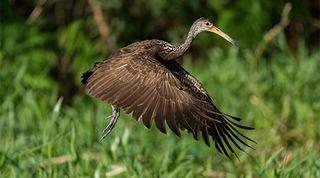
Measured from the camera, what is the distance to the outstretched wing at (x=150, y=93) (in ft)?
18.7

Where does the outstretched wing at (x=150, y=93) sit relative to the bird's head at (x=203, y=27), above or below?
below

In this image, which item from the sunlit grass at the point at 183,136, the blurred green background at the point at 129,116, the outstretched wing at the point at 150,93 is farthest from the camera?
the blurred green background at the point at 129,116

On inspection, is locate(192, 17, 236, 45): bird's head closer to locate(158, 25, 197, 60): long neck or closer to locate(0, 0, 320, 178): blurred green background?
locate(158, 25, 197, 60): long neck

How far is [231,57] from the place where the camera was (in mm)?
10438

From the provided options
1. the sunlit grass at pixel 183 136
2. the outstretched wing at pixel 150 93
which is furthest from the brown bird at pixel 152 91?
the sunlit grass at pixel 183 136

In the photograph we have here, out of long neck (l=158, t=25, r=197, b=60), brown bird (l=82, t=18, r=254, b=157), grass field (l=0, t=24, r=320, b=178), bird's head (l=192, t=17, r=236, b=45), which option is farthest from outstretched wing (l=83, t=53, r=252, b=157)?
grass field (l=0, t=24, r=320, b=178)

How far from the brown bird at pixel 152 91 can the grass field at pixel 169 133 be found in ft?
2.01

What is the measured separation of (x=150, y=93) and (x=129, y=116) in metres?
3.19

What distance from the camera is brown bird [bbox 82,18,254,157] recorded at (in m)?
5.70

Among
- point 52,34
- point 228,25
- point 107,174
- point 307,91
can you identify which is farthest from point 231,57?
point 107,174

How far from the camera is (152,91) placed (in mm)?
5832

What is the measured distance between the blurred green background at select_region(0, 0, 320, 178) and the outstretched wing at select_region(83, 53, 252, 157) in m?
0.69

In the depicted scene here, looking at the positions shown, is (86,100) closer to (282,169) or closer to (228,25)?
(228,25)

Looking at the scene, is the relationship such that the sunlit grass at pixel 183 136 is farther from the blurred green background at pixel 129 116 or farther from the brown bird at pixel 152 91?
the brown bird at pixel 152 91
